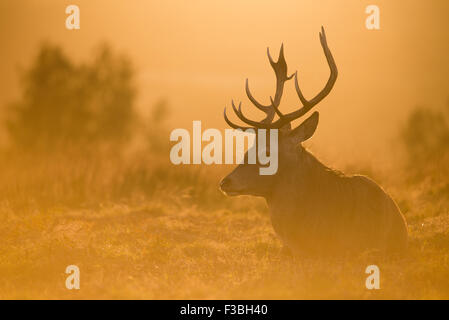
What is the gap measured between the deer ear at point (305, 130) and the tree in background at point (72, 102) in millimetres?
15372

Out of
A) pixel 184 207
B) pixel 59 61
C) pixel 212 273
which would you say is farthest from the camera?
pixel 59 61

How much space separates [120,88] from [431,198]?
16.8 m

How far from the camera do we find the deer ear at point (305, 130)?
7895 mm

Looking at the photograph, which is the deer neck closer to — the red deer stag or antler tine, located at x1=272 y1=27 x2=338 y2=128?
the red deer stag

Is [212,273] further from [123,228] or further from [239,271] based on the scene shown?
[123,228]

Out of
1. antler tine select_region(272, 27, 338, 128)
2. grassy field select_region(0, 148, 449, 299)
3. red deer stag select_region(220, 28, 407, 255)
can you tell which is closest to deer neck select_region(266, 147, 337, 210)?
red deer stag select_region(220, 28, 407, 255)

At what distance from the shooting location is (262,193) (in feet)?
26.5

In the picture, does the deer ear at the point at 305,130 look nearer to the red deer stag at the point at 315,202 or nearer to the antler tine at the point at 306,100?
the red deer stag at the point at 315,202

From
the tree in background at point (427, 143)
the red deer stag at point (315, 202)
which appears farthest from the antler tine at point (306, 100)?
the tree in background at point (427, 143)

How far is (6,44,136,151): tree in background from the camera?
23.7 m

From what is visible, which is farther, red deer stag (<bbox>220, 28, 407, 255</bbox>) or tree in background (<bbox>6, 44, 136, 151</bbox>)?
tree in background (<bbox>6, 44, 136, 151</bbox>)

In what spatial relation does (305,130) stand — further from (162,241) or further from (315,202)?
(162,241)

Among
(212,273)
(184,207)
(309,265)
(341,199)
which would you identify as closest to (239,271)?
(212,273)

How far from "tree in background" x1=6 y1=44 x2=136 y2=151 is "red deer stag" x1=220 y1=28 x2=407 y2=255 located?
15.2m
